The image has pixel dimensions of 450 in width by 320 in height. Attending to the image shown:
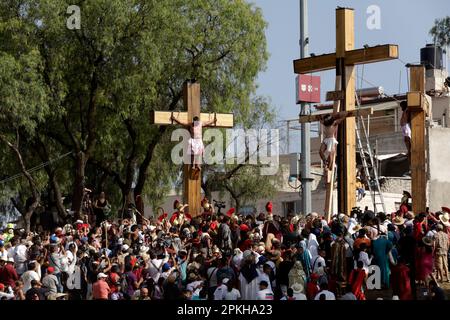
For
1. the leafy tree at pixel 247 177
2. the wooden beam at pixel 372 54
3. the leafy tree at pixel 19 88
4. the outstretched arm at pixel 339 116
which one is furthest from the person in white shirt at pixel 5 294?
the leafy tree at pixel 247 177

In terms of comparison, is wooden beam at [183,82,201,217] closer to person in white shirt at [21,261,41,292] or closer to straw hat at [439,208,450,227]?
person in white shirt at [21,261,41,292]

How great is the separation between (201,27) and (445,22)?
16349 mm

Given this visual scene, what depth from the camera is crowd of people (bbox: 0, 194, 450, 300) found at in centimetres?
2461

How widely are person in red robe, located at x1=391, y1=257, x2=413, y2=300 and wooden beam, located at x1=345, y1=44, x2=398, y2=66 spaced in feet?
22.0

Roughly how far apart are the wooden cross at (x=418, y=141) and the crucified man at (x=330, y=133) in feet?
5.51

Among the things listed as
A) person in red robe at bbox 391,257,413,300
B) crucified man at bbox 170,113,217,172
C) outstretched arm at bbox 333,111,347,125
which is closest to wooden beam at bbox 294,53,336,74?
outstretched arm at bbox 333,111,347,125

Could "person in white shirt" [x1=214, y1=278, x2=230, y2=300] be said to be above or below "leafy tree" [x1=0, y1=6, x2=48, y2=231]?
below

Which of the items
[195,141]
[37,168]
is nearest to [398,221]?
[195,141]

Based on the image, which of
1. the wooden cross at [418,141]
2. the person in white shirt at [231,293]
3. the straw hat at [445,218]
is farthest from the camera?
the wooden cross at [418,141]

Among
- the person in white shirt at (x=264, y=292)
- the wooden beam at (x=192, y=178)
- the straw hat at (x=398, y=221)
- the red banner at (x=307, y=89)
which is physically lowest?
the person in white shirt at (x=264, y=292)

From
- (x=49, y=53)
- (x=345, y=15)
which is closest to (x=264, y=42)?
(x=49, y=53)

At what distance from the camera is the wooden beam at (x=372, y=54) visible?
3003 cm

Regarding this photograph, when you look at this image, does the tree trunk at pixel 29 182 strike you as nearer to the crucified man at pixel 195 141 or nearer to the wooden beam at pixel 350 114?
the crucified man at pixel 195 141

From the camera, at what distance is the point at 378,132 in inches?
2482
